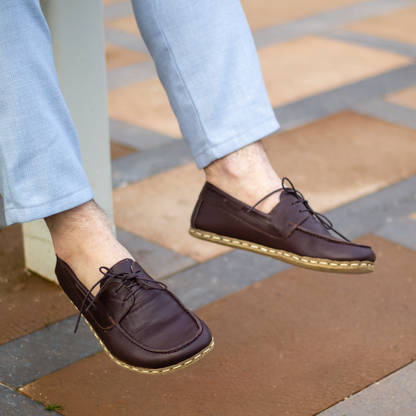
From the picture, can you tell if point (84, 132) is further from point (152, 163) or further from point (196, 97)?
point (152, 163)

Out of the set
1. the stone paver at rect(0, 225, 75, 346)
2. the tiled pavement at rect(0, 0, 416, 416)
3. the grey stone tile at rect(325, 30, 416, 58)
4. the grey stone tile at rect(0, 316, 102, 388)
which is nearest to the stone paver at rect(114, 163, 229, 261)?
the tiled pavement at rect(0, 0, 416, 416)

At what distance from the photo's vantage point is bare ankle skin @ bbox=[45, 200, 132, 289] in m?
1.28

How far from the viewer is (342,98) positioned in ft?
10.6

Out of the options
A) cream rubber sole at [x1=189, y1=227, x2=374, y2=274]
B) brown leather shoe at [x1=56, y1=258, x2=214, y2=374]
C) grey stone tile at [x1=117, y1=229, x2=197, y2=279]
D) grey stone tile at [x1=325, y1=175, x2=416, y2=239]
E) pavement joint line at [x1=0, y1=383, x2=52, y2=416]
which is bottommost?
grey stone tile at [x1=325, y1=175, x2=416, y2=239]

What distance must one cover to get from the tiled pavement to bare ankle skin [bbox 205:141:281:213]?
353mm

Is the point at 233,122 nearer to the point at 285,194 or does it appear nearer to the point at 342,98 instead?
the point at 285,194

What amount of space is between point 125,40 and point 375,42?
1.67 metres

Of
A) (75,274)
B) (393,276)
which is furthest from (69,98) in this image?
(393,276)

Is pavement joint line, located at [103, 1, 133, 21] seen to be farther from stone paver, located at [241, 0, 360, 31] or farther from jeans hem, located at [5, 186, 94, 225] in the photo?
jeans hem, located at [5, 186, 94, 225]

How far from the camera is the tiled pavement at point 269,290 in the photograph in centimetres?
137

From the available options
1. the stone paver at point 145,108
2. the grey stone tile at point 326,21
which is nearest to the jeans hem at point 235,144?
the stone paver at point 145,108

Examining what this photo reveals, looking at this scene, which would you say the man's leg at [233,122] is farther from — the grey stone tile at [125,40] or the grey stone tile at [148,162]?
the grey stone tile at [125,40]

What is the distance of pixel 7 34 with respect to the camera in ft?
3.86

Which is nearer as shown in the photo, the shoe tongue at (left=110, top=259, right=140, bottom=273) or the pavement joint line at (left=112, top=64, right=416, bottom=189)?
the shoe tongue at (left=110, top=259, right=140, bottom=273)
